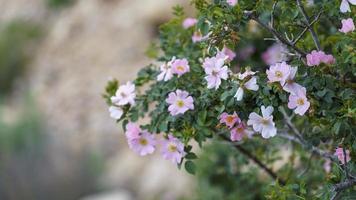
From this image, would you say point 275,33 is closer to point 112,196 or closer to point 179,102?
point 179,102

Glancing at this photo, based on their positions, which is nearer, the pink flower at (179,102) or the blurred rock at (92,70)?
the pink flower at (179,102)

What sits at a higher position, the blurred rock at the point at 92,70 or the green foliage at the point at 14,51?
the green foliage at the point at 14,51

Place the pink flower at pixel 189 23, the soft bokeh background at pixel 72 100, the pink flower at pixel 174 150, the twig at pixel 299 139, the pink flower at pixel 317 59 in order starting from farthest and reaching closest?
the soft bokeh background at pixel 72 100, the pink flower at pixel 189 23, the twig at pixel 299 139, the pink flower at pixel 174 150, the pink flower at pixel 317 59

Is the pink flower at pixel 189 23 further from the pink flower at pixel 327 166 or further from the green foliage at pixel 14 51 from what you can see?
the green foliage at pixel 14 51

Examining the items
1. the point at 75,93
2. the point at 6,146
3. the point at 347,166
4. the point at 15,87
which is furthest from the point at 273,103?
the point at 15,87

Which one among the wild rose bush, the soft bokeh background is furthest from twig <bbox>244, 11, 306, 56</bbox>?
the soft bokeh background

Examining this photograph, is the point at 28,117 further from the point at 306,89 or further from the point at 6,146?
the point at 306,89

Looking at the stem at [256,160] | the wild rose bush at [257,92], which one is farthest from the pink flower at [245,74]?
the stem at [256,160]

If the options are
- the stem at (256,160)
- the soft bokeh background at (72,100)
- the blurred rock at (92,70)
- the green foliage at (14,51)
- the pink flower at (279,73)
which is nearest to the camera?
the pink flower at (279,73)
